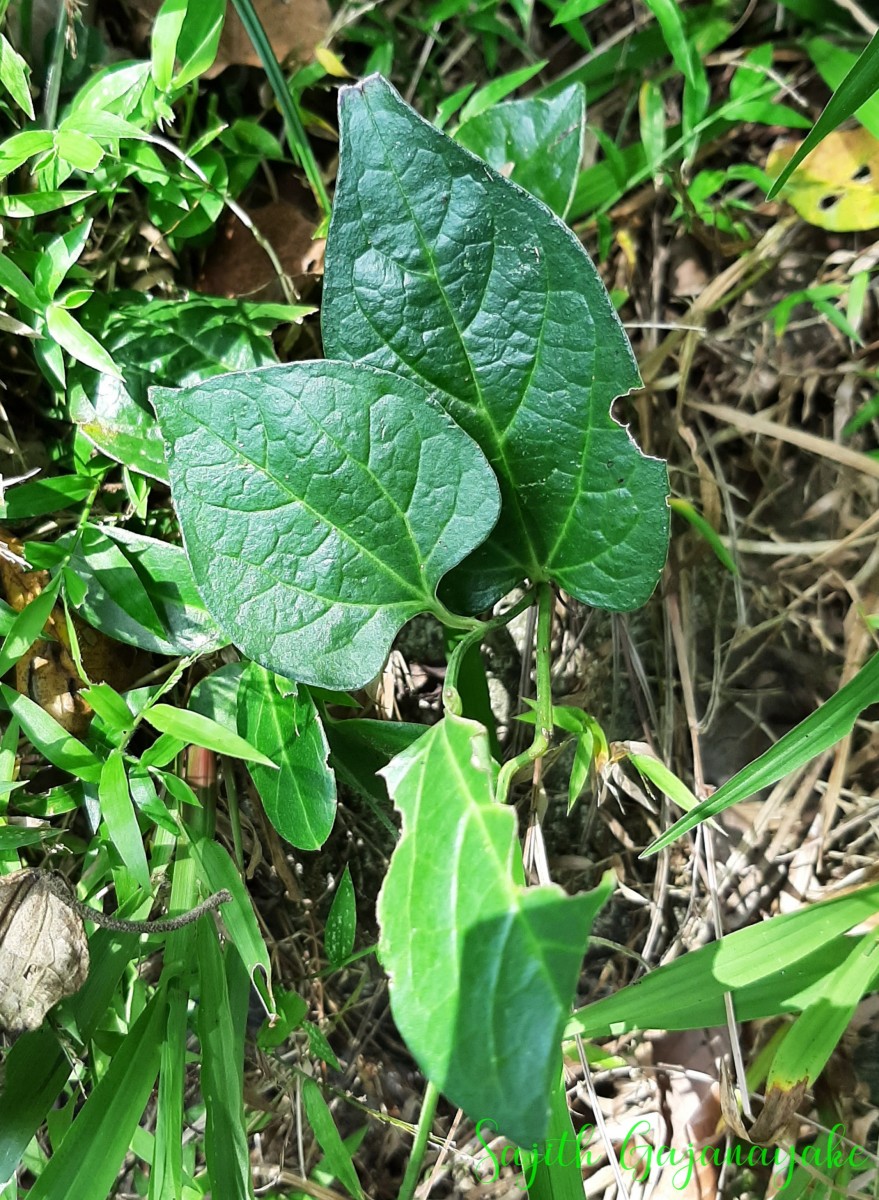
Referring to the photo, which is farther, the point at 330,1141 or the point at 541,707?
the point at 330,1141

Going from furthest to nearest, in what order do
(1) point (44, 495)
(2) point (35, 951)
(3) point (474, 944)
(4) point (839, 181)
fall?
(4) point (839, 181)
(1) point (44, 495)
(2) point (35, 951)
(3) point (474, 944)

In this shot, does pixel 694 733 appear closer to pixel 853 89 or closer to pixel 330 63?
pixel 853 89

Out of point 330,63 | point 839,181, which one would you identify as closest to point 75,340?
point 330,63

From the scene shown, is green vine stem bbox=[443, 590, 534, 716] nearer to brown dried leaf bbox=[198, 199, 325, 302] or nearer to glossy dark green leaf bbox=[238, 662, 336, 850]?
glossy dark green leaf bbox=[238, 662, 336, 850]

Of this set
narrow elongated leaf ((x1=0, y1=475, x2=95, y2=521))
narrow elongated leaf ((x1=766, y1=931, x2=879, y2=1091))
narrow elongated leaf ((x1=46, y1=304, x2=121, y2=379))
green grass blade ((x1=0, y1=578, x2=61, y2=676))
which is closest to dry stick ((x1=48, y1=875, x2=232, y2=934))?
green grass blade ((x1=0, y1=578, x2=61, y2=676))

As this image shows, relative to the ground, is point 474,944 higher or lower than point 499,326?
lower

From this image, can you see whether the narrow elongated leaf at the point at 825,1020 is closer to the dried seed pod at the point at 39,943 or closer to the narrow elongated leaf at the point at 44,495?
the dried seed pod at the point at 39,943
